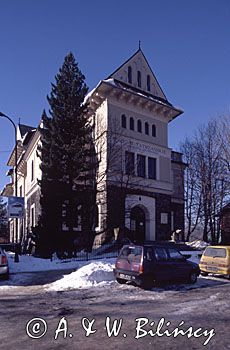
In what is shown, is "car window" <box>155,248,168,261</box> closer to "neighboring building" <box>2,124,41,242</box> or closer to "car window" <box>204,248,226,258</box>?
"car window" <box>204,248,226,258</box>

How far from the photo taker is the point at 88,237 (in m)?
28.8

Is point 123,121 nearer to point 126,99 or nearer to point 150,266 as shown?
point 126,99

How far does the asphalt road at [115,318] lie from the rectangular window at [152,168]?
69.7 feet

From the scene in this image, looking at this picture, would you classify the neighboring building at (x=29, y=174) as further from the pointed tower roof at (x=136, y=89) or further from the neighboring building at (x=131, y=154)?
the pointed tower roof at (x=136, y=89)

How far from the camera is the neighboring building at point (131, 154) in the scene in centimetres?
3097

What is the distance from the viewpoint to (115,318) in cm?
895

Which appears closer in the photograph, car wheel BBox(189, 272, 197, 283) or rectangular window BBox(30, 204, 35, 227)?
car wheel BBox(189, 272, 197, 283)

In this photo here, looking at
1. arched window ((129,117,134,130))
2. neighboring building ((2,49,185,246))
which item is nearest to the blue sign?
neighboring building ((2,49,185,246))

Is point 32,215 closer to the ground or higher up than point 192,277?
higher up

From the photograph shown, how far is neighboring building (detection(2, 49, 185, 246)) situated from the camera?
31.0 m

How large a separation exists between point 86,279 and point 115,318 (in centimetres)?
634

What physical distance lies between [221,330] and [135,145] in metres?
26.2

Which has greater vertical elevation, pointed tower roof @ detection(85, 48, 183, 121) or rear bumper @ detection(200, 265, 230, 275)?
pointed tower roof @ detection(85, 48, 183, 121)

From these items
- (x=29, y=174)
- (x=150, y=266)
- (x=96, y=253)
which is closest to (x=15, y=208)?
(x=96, y=253)
